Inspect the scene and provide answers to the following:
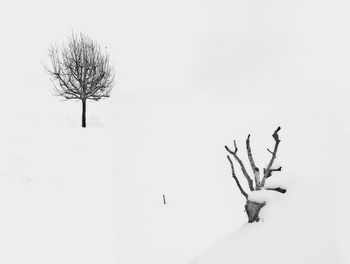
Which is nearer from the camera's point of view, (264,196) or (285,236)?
(285,236)

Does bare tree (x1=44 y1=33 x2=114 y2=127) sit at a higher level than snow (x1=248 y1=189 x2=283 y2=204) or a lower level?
higher

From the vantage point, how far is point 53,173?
17.7m

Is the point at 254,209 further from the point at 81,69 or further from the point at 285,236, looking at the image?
the point at 81,69

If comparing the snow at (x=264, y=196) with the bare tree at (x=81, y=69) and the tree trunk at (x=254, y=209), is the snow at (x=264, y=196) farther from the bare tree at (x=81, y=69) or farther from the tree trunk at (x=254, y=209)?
the bare tree at (x=81, y=69)

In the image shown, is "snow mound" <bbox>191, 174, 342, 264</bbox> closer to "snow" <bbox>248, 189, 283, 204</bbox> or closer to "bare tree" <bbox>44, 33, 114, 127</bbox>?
"snow" <bbox>248, 189, 283, 204</bbox>

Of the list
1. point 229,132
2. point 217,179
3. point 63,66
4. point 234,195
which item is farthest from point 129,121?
point 234,195

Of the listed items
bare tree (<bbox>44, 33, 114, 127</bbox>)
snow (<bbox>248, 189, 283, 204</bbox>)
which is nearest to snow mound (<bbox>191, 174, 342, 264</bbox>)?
snow (<bbox>248, 189, 283, 204</bbox>)

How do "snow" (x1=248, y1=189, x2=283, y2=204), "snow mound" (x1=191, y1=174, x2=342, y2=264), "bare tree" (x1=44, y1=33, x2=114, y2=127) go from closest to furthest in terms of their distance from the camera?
"snow mound" (x1=191, y1=174, x2=342, y2=264), "snow" (x1=248, y1=189, x2=283, y2=204), "bare tree" (x1=44, y1=33, x2=114, y2=127)

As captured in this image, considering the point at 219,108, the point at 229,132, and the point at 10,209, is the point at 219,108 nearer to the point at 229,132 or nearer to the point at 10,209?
the point at 229,132

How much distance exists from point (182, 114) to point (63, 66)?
11.9 m

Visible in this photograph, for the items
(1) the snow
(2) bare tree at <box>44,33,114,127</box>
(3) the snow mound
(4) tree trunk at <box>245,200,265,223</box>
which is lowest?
(3) the snow mound

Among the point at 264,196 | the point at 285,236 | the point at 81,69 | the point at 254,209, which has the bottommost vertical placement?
the point at 285,236

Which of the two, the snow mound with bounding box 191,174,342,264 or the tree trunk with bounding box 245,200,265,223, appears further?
the tree trunk with bounding box 245,200,265,223

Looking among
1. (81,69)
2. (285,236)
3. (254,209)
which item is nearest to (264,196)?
(254,209)
